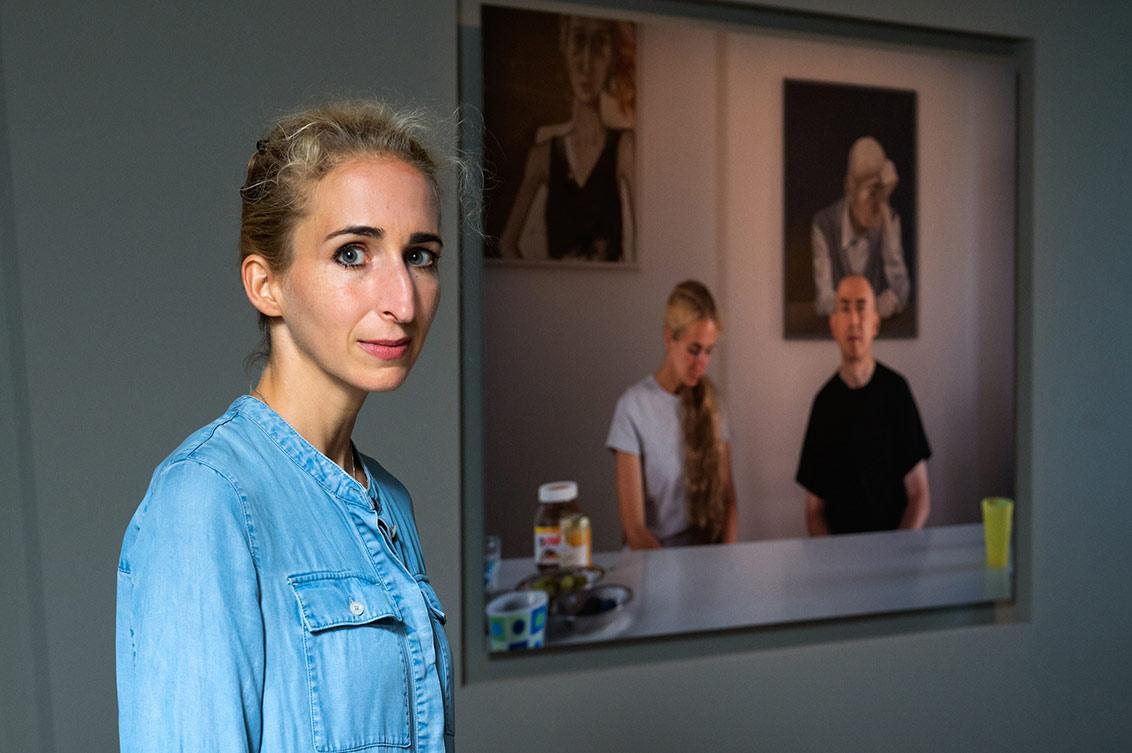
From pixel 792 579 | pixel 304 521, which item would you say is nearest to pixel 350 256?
pixel 304 521

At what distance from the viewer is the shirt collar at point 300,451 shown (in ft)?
2.99

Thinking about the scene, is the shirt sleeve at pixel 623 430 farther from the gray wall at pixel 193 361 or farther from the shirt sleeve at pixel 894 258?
the shirt sleeve at pixel 894 258

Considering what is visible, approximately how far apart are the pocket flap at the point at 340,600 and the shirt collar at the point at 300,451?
0.09 m

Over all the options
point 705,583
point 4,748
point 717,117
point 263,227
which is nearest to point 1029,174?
point 717,117

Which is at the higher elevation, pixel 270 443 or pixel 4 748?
pixel 270 443

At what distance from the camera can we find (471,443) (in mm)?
2193

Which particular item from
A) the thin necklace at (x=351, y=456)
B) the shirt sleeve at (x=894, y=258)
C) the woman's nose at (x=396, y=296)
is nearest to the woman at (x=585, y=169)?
the shirt sleeve at (x=894, y=258)

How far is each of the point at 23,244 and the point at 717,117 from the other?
5.35ft

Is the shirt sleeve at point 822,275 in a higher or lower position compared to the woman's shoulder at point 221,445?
higher

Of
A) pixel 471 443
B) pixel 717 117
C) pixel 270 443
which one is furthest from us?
pixel 717 117

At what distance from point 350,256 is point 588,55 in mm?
1468

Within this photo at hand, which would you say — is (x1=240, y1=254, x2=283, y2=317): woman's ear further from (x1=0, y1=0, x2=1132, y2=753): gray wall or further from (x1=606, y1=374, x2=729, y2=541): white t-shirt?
(x1=606, y1=374, x2=729, y2=541): white t-shirt

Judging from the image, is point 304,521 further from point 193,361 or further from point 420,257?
point 193,361

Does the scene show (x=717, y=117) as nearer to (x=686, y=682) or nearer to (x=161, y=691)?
(x=686, y=682)
